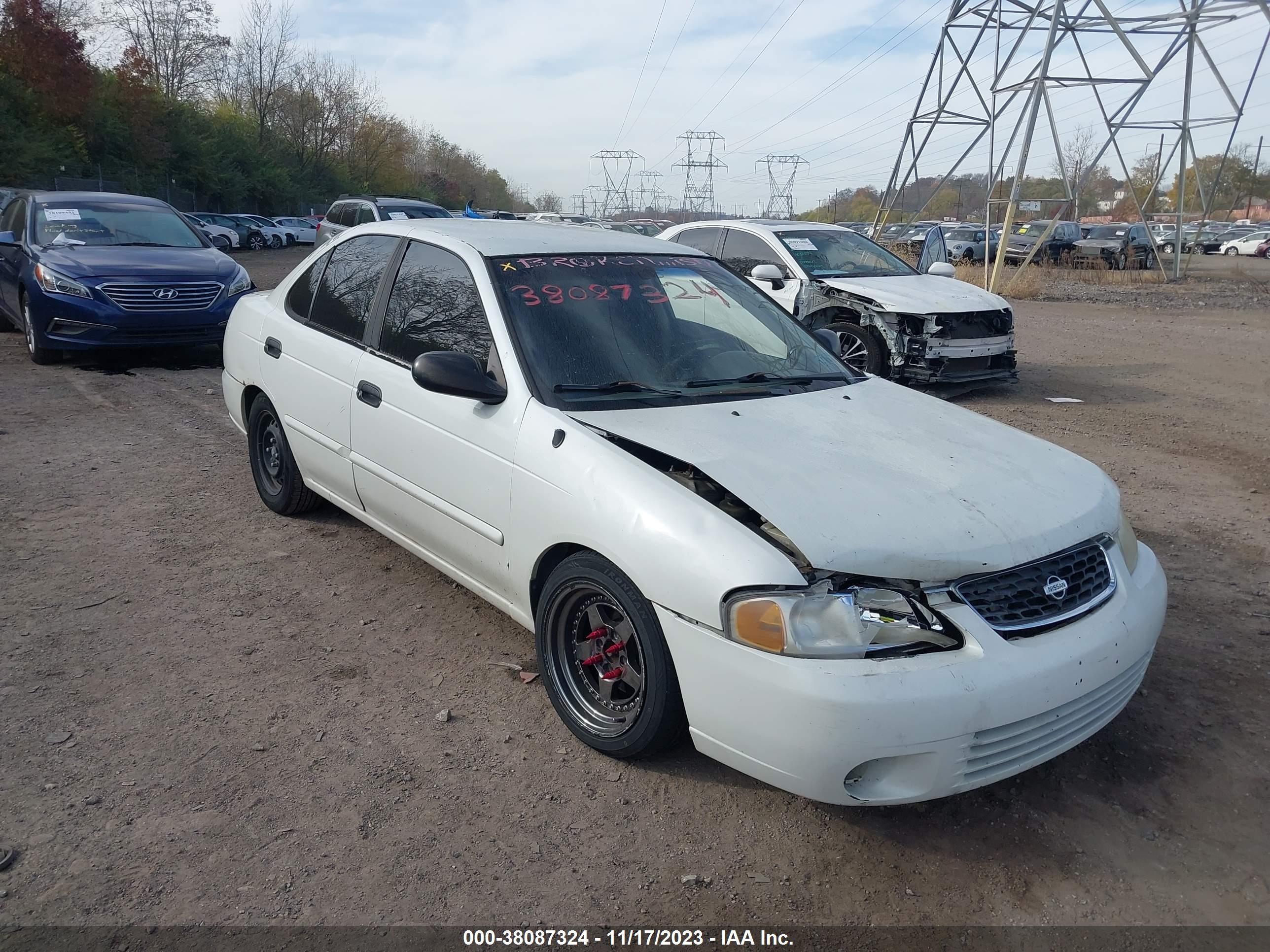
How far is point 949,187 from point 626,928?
234 ft

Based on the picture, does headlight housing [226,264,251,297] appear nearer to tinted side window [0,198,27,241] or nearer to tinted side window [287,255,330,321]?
tinted side window [0,198,27,241]

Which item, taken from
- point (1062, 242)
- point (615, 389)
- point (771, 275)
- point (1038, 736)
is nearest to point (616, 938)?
point (1038, 736)

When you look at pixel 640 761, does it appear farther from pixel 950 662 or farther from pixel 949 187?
pixel 949 187

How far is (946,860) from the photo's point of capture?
2748 millimetres

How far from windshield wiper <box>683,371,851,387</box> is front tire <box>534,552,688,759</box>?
101 centimetres

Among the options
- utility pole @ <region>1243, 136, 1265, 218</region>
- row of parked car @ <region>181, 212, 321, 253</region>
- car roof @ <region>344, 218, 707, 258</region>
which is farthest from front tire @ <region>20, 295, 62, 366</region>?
utility pole @ <region>1243, 136, 1265, 218</region>

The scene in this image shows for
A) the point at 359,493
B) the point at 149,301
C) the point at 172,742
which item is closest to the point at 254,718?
the point at 172,742

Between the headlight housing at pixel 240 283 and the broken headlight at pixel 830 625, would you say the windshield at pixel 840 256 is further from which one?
the broken headlight at pixel 830 625

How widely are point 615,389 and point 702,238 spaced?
734cm

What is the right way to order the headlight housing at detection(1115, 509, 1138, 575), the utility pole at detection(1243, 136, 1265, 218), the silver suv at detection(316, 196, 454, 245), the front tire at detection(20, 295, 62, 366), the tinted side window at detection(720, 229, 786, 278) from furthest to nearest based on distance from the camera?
the utility pole at detection(1243, 136, 1265, 218) → the silver suv at detection(316, 196, 454, 245) → the tinted side window at detection(720, 229, 786, 278) → the front tire at detection(20, 295, 62, 366) → the headlight housing at detection(1115, 509, 1138, 575)

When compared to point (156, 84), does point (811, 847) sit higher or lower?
lower

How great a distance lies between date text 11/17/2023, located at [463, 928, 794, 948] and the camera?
243cm

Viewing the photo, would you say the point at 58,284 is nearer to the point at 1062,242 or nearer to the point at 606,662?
the point at 606,662

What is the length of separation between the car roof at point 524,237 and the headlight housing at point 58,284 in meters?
5.51
